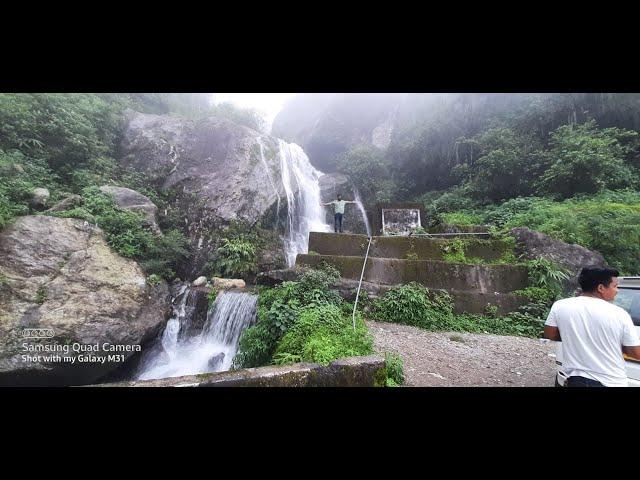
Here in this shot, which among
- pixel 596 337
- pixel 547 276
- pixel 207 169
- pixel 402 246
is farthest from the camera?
pixel 207 169

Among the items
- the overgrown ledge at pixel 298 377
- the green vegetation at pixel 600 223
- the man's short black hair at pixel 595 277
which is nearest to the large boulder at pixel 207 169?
the overgrown ledge at pixel 298 377

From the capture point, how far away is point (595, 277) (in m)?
1.82

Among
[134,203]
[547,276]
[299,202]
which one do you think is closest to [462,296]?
[547,276]

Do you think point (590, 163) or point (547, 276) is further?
point (590, 163)

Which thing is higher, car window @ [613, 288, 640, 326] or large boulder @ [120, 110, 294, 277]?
large boulder @ [120, 110, 294, 277]

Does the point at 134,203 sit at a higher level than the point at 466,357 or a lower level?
higher

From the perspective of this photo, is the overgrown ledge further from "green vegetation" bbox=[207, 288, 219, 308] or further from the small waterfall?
the small waterfall

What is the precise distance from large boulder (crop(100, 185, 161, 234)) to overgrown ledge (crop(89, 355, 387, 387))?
223 inches

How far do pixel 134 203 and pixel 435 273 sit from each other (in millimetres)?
8005

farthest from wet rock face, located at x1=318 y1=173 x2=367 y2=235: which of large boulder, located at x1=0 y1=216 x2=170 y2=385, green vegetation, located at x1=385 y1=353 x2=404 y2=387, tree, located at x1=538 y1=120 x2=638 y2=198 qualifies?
green vegetation, located at x1=385 y1=353 x2=404 y2=387

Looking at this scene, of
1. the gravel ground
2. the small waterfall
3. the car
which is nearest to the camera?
the car

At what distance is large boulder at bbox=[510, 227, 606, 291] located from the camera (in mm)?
4895

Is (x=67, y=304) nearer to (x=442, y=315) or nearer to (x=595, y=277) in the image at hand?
(x=442, y=315)

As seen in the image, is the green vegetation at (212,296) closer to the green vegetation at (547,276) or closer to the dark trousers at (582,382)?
the dark trousers at (582,382)
